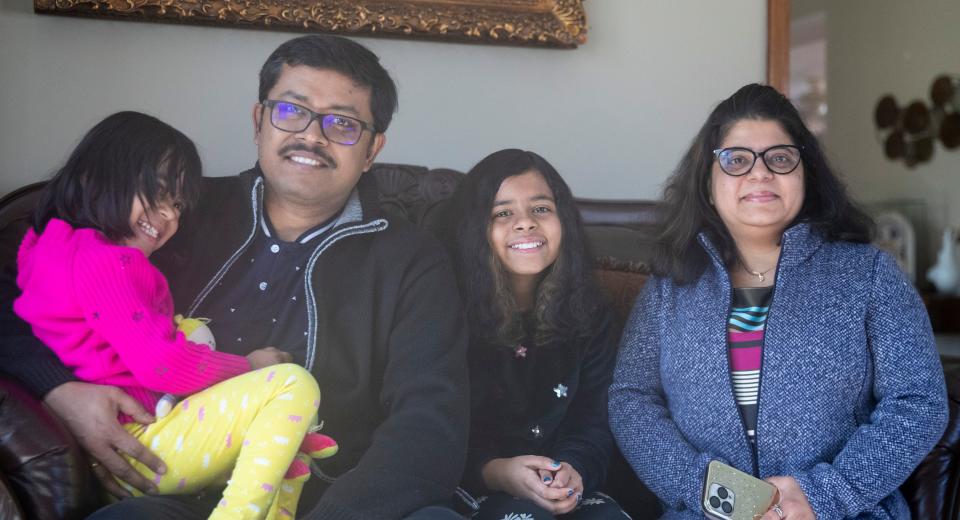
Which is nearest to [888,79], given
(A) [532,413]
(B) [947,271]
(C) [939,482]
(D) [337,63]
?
(B) [947,271]

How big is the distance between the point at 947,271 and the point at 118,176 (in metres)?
3.53

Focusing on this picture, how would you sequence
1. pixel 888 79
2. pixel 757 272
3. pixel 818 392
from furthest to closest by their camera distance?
pixel 888 79 → pixel 757 272 → pixel 818 392

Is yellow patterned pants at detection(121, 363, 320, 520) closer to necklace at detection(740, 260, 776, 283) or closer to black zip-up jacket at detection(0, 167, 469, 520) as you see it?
black zip-up jacket at detection(0, 167, 469, 520)

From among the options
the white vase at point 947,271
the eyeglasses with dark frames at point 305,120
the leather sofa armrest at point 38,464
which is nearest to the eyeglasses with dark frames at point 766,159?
the eyeglasses with dark frames at point 305,120

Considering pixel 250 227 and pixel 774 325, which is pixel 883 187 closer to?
pixel 774 325

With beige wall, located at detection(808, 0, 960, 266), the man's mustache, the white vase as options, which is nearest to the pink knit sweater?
the man's mustache

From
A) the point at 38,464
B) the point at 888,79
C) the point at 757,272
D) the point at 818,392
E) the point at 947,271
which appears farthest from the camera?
the point at 888,79

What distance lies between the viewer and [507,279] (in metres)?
1.47

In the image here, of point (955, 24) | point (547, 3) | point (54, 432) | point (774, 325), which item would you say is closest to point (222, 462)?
point (54, 432)

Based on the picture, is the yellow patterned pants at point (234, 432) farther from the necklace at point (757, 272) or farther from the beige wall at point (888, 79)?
the beige wall at point (888, 79)

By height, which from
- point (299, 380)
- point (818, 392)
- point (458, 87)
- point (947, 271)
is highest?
point (458, 87)

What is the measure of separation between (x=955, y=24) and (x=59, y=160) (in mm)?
3787

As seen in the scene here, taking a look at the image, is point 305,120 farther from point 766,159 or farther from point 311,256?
point 766,159

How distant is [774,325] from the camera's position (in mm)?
1334
